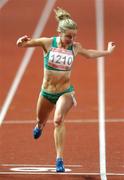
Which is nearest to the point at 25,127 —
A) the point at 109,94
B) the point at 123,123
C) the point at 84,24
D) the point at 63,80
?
the point at 123,123

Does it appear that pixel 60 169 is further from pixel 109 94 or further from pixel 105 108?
pixel 109 94

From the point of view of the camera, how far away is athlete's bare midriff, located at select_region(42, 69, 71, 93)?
30.1 ft

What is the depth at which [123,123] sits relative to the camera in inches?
516

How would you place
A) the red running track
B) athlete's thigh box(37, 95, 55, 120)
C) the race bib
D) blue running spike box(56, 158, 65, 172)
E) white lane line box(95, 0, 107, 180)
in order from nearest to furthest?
blue running spike box(56, 158, 65, 172)
the race bib
athlete's thigh box(37, 95, 55, 120)
the red running track
white lane line box(95, 0, 107, 180)

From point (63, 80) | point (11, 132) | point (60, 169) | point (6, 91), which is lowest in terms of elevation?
point (60, 169)

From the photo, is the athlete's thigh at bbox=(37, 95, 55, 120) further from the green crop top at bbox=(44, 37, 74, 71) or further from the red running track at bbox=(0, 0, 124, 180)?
the red running track at bbox=(0, 0, 124, 180)

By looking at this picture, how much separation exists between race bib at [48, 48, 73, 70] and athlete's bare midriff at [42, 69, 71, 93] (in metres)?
0.07

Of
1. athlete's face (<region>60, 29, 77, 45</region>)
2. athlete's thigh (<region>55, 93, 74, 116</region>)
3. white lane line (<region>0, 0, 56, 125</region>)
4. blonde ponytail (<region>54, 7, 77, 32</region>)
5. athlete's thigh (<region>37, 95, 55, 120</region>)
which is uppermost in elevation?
white lane line (<region>0, 0, 56, 125</region>)

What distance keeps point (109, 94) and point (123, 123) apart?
2.39 metres

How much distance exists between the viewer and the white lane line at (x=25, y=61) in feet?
48.4

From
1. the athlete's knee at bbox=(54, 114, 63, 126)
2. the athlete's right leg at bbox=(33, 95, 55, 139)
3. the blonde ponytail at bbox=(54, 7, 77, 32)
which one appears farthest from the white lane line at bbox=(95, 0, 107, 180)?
the blonde ponytail at bbox=(54, 7, 77, 32)

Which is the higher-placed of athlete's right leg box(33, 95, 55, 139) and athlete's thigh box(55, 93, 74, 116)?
athlete's right leg box(33, 95, 55, 139)

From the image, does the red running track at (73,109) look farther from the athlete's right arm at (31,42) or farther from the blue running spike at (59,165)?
the athlete's right arm at (31,42)

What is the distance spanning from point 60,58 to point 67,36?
0.92 feet
